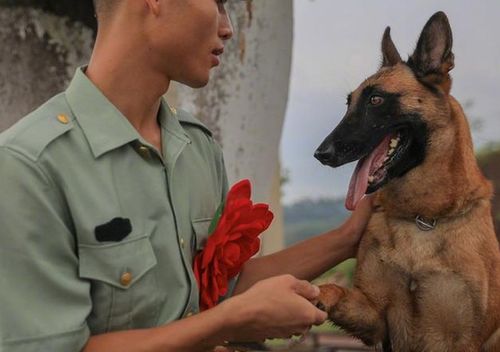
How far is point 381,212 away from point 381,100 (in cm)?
26

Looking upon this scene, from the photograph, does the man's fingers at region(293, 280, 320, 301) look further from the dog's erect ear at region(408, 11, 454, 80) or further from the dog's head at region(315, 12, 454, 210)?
the dog's erect ear at region(408, 11, 454, 80)

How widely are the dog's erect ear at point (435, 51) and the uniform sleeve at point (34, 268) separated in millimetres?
878

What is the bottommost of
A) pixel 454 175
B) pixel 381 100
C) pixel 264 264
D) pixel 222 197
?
pixel 264 264

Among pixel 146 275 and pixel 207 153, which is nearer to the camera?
pixel 146 275

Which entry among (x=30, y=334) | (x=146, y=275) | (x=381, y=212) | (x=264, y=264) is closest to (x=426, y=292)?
(x=381, y=212)

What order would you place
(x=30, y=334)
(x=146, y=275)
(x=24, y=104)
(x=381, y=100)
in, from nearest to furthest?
1. (x=30, y=334)
2. (x=146, y=275)
3. (x=381, y=100)
4. (x=24, y=104)

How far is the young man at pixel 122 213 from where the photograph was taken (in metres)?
1.26

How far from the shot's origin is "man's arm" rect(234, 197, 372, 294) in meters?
1.78

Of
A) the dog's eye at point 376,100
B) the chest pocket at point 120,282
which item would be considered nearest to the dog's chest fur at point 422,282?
the dog's eye at point 376,100

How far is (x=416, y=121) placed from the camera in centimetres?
174

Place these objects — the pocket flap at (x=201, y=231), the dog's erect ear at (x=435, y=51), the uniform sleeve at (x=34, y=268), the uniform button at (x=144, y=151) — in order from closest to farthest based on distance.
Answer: the uniform sleeve at (x=34, y=268)
the uniform button at (x=144, y=151)
the pocket flap at (x=201, y=231)
the dog's erect ear at (x=435, y=51)

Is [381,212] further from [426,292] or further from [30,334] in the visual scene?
[30,334]

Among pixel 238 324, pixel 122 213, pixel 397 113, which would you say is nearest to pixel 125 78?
pixel 122 213

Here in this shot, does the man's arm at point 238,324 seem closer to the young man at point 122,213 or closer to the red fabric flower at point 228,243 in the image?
the young man at point 122,213
